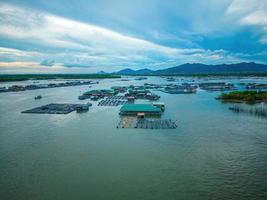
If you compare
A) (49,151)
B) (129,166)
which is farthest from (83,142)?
(129,166)

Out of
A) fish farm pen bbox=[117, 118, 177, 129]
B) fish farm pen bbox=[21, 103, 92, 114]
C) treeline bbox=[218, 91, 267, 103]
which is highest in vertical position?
treeline bbox=[218, 91, 267, 103]

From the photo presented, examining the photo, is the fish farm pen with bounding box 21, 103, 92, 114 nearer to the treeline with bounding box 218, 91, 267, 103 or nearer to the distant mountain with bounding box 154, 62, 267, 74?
the treeline with bounding box 218, 91, 267, 103

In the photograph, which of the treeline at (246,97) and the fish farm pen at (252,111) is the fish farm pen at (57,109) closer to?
the fish farm pen at (252,111)

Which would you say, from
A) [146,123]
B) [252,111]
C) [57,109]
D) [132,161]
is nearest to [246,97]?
[252,111]

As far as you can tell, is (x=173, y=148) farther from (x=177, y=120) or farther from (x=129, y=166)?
(x=177, y=120)

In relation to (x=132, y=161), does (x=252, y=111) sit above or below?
above

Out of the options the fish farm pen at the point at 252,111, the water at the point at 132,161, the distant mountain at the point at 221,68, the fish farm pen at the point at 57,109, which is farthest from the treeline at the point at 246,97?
the distant mountain at the point at 221,68

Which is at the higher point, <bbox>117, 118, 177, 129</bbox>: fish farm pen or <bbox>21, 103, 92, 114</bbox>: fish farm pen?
<bbox>21, 103, 92, 114</bbox>: fish farm pen

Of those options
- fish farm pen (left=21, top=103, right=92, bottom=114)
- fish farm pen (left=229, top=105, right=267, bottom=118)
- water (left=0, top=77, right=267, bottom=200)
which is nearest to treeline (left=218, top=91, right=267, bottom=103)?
fish farm pen (left=229, top=105, right=267, bottom=118)

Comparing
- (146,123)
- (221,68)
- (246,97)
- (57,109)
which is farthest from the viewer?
(221,68)

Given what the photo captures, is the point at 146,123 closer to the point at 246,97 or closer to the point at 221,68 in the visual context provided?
the point at 246,97
